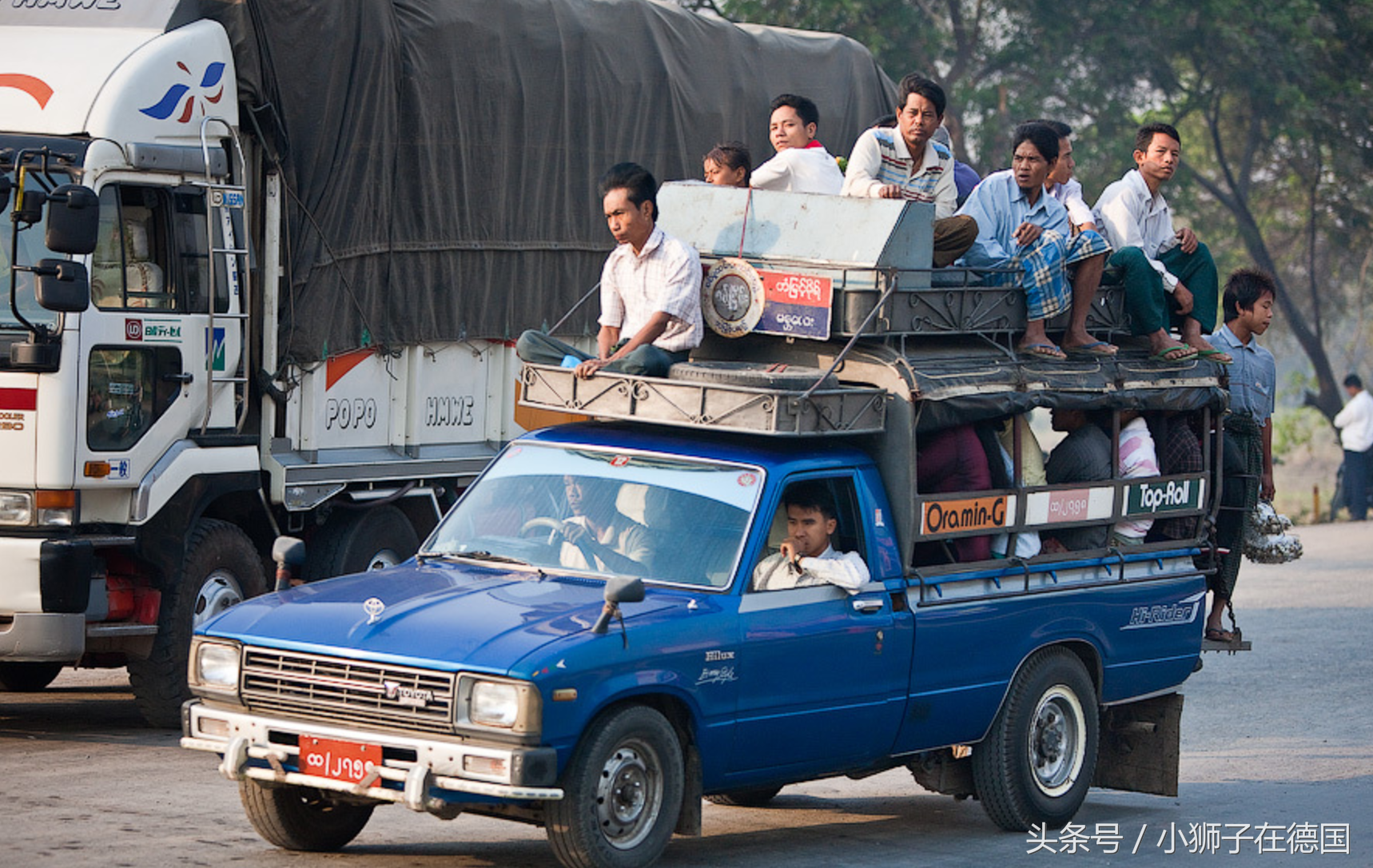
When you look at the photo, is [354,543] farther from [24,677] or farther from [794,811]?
[794,811]

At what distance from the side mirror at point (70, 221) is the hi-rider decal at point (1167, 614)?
493 centimetres

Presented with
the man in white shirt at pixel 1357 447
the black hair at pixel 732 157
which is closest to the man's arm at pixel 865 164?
the black hair at pixel 732 157

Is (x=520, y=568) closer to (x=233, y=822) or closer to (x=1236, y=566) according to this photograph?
(x=233, y=822)

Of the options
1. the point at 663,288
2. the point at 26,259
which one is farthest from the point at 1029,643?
the point at 26,259

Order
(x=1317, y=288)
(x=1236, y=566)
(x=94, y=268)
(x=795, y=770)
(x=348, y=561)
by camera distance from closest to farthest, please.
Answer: (x=795, y=770)
(x=94, y=268)
(x=1236, y=566)
(x=348, y=561)
(x=1317, y=288)

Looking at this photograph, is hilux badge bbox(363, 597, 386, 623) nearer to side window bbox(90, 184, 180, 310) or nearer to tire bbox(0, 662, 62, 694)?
side window bbox(90, 184, 180, 310)

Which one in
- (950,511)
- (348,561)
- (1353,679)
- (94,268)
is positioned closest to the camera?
(950,511)

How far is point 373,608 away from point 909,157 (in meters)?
3.89

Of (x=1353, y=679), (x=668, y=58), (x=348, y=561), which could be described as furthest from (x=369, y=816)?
(x=1353, y=679)

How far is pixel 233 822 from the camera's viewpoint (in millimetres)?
7371

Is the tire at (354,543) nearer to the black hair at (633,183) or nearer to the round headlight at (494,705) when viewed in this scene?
the black hair at (633,183)

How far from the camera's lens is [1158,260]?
9508mm

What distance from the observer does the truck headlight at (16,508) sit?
28.4 feet

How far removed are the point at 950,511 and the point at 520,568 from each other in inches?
70.2
